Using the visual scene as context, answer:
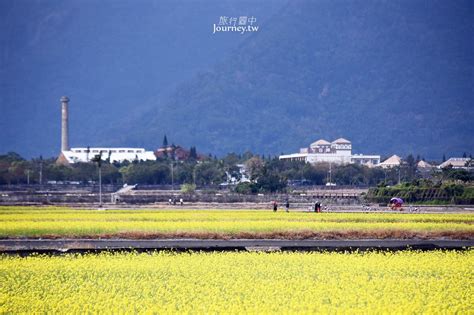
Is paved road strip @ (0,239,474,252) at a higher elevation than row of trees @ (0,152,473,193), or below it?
below

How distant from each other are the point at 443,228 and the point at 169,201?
4870 cm

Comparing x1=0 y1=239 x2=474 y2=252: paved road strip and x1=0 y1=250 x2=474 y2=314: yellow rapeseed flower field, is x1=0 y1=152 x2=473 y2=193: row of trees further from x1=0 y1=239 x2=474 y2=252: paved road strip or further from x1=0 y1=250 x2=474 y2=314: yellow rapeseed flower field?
x1=0 y1=250 x2=474 y2=314: yellow rapeseed flower field

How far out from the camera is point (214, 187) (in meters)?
139

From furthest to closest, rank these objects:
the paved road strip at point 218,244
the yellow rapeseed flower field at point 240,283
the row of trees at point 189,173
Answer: the row of trees at point 189,173
the paved road strip at point 218,244
the yellow rapeseed flower field at point 240,283

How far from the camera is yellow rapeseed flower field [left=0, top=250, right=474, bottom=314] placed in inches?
854

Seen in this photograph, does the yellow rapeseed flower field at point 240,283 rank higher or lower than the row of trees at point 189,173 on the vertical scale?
lower

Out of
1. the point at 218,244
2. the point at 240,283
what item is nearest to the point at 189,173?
the point at 218,244

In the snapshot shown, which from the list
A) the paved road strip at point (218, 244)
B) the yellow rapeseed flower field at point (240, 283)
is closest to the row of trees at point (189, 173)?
the paved road strip at point (218, 244)

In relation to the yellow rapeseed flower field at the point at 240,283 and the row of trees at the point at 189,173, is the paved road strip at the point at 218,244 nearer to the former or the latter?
the yellow rapeseed flower field at the point at 240,283

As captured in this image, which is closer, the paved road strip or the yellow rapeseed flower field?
the yellow rapeseed flower field

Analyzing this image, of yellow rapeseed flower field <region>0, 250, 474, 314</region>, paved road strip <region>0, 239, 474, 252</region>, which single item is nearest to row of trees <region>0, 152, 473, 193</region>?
paved road strip <region>0, 239, 474, 252</region>

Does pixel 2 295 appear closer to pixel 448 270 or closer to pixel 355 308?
pixel 355 308

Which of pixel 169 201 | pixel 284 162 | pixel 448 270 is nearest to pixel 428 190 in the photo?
pixel 169 201

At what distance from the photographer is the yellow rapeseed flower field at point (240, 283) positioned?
21703 mm
